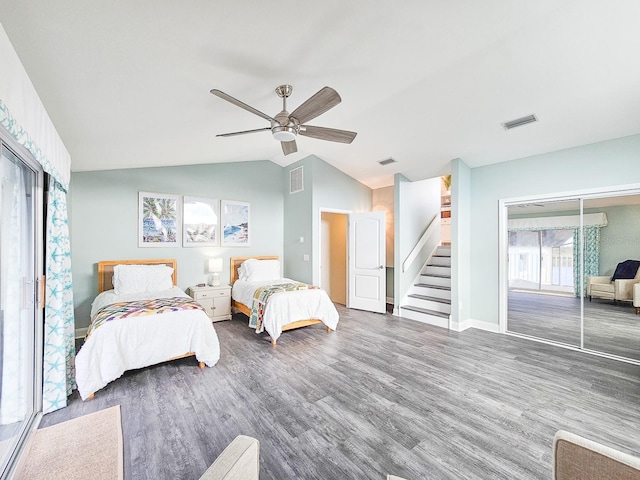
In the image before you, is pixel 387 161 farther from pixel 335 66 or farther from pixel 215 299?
pixel 215 299

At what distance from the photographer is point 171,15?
1.53 meters

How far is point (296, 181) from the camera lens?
592 cm

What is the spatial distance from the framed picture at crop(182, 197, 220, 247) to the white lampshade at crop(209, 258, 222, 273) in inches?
15.8

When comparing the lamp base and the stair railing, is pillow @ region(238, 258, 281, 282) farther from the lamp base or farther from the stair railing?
the stair railing

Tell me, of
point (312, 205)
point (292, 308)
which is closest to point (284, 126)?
point (292, 308)

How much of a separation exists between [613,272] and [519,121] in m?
2.30

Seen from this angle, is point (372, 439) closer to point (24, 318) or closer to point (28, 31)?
point (24, 318)

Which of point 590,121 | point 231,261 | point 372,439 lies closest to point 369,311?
point 231,261

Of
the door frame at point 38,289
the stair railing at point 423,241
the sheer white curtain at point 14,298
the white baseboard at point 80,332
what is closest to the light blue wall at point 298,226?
the stair railing at point 423,241

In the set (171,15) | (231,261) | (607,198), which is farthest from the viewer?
(231,261)

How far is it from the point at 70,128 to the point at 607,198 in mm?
6019

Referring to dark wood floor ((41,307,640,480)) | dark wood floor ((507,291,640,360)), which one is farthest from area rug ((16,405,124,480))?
dark wood floor ((507,291,640,360))

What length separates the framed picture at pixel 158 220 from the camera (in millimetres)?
4789

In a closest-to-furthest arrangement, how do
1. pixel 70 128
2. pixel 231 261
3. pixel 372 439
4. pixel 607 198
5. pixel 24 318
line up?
1. pixel 372 439
2. pixel 24 318
3. pixel 70 128
4. pixel 607 198
5. pixel 231 261
